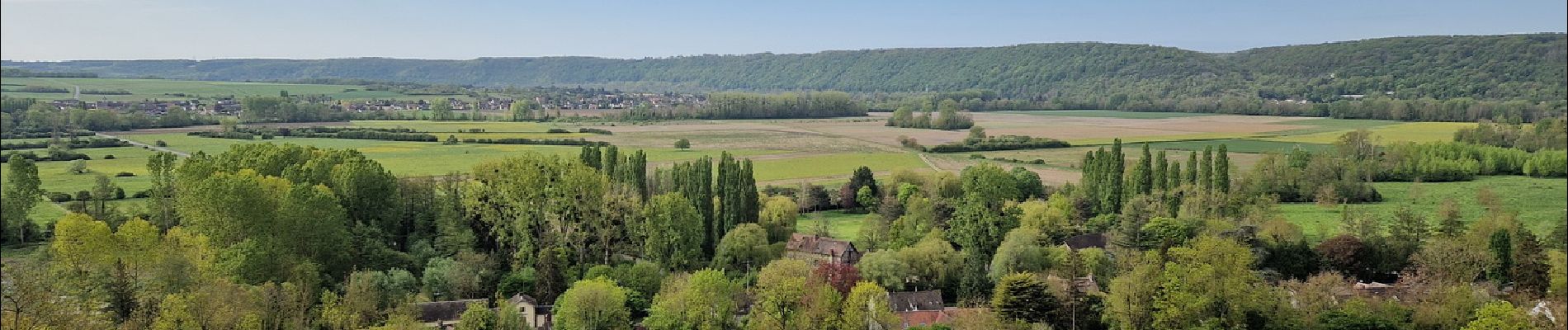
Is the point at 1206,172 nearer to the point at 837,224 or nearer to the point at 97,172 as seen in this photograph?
the point at 837,224

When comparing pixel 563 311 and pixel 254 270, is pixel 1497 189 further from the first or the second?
pixel 254 270

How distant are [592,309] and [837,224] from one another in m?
27.4

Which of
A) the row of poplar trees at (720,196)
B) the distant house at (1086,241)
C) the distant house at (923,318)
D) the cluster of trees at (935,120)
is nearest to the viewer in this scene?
the distant house at (923,318)

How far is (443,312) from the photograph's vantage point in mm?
36031

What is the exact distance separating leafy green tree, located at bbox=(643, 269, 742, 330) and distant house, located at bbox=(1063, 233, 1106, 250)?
20.4 meters

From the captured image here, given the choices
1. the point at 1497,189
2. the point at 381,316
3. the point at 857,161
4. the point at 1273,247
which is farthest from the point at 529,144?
the point at 1497,189

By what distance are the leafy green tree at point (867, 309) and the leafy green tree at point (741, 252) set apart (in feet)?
30.4

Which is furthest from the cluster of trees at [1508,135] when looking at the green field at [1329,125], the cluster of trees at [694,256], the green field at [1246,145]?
the green field at [1329,125]

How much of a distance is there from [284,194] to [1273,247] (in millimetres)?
39585

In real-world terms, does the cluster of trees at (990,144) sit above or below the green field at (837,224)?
above

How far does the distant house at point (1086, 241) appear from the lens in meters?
49.6

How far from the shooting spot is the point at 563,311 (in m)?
34.7

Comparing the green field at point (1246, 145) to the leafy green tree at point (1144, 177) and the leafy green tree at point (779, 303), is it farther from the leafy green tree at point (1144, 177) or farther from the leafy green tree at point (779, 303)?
the leafy green tree at point (779, 303)

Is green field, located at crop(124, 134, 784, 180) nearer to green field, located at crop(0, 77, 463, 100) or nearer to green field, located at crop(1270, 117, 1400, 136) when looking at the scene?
green field, located at crop(0, 77, 463, 100)
